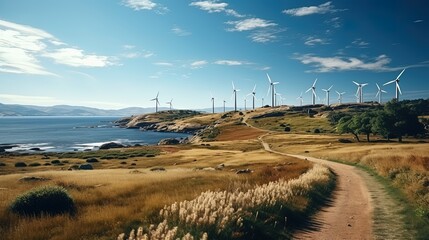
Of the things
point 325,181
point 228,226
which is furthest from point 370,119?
point 228,226

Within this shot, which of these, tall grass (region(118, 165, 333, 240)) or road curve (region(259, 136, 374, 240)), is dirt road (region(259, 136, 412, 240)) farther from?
tall grass (region(118, 165, 333, 240))

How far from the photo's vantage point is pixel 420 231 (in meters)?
16.0

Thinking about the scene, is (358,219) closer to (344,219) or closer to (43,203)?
(344,219)

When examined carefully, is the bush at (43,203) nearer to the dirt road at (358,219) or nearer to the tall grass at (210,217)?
the tall grass at (210,217)

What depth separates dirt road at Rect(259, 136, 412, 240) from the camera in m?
15.7

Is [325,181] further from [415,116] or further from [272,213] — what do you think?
[415,116]

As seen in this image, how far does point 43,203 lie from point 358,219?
15375 millimetres

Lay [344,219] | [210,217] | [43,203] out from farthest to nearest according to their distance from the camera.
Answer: [344,219] < [43,203] < [210,217]

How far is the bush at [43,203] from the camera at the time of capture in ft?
52.1

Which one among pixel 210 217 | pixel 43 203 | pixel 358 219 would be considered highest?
pixel 210 217

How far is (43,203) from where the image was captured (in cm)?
1648

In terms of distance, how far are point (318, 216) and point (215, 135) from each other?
553 feet

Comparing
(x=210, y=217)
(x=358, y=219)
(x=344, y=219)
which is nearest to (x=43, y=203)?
(x=210, y=217)

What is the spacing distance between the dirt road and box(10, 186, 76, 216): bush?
34.4 ft
